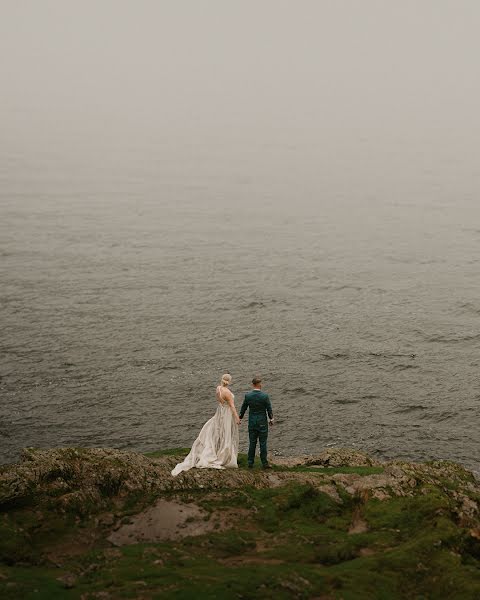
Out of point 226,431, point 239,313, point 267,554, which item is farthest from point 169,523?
point 239,313

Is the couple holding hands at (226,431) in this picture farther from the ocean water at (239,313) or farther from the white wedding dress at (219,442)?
the ocean water at (239,313)

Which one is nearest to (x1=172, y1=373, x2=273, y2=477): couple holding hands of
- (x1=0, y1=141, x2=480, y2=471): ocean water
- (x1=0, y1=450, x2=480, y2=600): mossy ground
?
(x1=0, y1=450, x2=480, y2=600): mossy ground

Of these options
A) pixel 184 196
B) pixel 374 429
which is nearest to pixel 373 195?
pixel 184 196

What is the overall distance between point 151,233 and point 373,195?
36.6 metres

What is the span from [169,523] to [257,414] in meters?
5.76

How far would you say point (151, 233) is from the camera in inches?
2987

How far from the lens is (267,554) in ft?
50.3

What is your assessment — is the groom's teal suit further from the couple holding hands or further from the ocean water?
the ocean water

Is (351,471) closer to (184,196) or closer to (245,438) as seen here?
(245,438)

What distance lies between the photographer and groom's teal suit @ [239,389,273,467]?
21641 millimetres

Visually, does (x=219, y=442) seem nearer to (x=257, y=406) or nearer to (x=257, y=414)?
(x=257, y=414)

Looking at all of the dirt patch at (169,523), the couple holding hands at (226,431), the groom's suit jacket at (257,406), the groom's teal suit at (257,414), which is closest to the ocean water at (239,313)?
the groom's teal suit at (257,414)

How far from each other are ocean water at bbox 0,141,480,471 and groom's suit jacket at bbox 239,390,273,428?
36.1 feet

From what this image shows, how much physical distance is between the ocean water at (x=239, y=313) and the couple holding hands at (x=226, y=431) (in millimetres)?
10873
